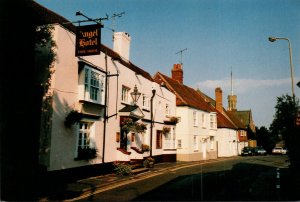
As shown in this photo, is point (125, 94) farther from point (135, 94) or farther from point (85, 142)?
point (85, 142)

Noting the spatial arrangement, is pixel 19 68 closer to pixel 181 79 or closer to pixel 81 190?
pixel 81 190

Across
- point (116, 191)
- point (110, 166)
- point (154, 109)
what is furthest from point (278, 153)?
point (116, 191)

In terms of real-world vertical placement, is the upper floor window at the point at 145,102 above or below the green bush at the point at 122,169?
above

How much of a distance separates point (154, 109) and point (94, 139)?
1007 centimetres

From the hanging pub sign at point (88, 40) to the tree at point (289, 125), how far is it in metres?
10.2

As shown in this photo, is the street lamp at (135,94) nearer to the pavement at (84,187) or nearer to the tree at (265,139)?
the pavement at (84,187)

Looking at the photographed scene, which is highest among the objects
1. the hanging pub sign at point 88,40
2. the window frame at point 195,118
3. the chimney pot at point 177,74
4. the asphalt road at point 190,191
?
the chimney pot at point 177,74

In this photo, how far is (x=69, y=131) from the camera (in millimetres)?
14062

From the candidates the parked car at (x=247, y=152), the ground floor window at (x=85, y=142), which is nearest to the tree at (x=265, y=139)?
the parked car at (x=247, y=152)

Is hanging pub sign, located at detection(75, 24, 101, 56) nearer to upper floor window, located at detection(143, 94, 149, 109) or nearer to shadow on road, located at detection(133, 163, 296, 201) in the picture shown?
shadow on road, located at detection(133, 163, 296, 201)

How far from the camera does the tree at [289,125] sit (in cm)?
1425

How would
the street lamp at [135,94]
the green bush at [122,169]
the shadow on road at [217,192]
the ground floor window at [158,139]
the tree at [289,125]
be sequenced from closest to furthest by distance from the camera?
the shadow on road at [217,192], the tree at [289,125], the green bush at [122,169], the street lamp at [135,94], the ground floor window at [158,139]

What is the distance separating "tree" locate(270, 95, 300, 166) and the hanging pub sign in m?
10.2

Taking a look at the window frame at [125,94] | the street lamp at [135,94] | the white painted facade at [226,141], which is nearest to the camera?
the street lamp at [135,94]
